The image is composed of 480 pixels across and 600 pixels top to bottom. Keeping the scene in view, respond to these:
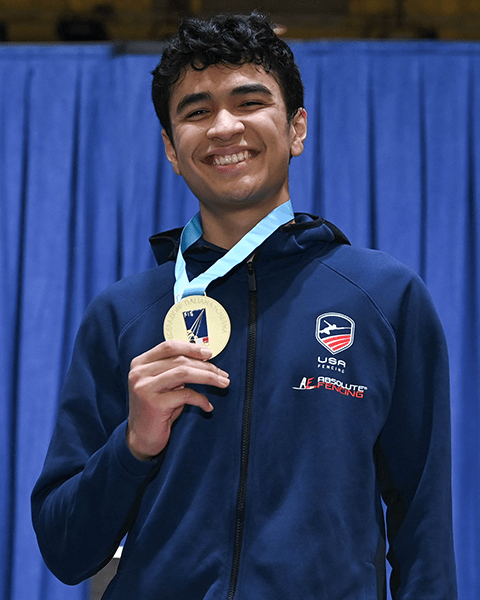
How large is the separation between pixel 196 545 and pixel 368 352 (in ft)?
1.26

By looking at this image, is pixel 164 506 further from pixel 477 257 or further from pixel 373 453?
pixel 477 257

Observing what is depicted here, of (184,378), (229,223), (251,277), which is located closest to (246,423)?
(184,378)

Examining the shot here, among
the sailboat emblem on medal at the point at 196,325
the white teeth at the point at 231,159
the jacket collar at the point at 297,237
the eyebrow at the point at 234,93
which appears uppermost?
the eyebrow at the point at 234,93

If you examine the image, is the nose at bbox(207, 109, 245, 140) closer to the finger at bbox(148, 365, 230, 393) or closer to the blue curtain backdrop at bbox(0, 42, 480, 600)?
the finger at bbox(148, 365, 230, 393)

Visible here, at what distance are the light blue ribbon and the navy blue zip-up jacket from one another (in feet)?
0.07

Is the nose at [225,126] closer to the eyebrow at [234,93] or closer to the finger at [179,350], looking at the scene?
the eyebrow at [234,93]

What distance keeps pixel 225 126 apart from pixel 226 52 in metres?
0.14

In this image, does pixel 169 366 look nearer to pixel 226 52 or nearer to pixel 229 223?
pixel 229 223

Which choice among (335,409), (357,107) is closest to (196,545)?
(335,409)

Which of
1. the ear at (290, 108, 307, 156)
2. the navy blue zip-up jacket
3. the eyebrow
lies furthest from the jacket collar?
the eyebrow

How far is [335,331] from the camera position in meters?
1.05

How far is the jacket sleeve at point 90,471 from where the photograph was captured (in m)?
1.00

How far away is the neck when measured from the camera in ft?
3.94

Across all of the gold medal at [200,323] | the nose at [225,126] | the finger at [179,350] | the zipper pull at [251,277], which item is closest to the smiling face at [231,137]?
the nose at [225,126]
